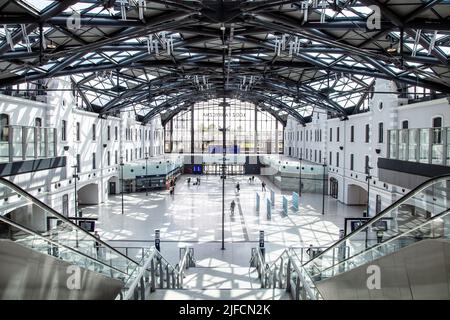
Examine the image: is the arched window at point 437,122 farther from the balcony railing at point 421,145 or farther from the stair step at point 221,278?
the stair step at point 221,278

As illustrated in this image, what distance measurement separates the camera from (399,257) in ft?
19.2

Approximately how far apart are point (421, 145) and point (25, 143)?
51.6ft

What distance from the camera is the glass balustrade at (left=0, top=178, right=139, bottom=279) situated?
5.25m

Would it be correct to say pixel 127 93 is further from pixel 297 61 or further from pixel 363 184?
pixel 363 184

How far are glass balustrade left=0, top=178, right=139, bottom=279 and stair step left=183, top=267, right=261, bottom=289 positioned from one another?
193 inches

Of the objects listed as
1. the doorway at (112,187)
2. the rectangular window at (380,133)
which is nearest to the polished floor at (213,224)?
the doorway at (112,187)

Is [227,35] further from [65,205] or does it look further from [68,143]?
[65,205]

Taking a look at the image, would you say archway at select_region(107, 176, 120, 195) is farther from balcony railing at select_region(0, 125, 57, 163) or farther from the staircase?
the staircase

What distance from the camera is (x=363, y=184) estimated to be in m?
30.6

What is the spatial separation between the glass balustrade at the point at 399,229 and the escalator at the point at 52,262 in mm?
4237

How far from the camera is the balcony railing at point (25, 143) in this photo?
47.2 ft
